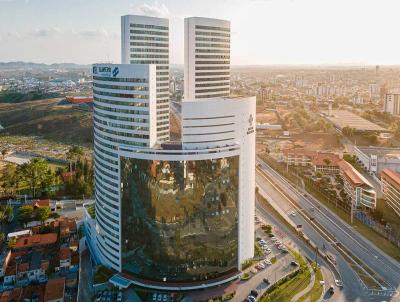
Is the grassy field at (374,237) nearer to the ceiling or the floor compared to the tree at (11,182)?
nearer to the floor

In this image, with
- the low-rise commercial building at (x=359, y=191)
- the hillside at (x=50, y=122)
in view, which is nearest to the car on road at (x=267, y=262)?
the low-rise commercial building at (x=359, y=191)

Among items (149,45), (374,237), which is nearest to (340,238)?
(374,237)

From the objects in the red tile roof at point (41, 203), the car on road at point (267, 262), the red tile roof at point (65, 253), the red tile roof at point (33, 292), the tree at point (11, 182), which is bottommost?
the red tile roof at point (33, 292)

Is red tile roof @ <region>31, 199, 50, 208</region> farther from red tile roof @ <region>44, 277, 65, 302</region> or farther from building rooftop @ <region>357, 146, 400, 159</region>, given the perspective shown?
building rooftop @ <region>357, 146, 400, 159</region>

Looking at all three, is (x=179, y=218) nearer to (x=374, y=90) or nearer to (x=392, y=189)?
(x=392, y=189)

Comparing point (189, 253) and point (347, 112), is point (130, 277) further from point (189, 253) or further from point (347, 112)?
point (347, 112)

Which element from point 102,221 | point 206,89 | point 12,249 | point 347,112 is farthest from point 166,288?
point 347,112

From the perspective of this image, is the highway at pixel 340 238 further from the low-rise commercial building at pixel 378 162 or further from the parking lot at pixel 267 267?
the low-rise commercial building at pixel 378 162
